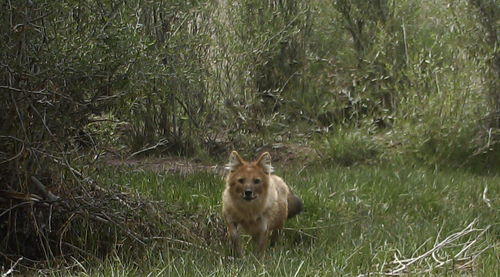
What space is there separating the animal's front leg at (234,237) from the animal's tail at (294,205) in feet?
2.43

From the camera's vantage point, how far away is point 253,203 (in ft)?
28.7

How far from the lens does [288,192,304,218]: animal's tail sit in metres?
9.19

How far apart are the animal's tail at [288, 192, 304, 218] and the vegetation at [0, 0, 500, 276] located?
0.19m

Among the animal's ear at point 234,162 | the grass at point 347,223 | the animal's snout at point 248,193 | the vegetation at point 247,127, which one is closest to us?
the grass at point 347,223

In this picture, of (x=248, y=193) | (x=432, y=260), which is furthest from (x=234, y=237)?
(x=432, y=260)

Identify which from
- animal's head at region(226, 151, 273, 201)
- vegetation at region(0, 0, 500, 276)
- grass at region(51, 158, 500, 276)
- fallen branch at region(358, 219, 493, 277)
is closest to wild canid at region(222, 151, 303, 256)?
animal's head at region(226, 151, 273, 201)

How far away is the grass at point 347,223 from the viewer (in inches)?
277

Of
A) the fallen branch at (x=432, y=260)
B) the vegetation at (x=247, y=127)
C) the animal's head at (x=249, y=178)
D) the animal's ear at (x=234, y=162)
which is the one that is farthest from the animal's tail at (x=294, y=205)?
the fallen branch at (x=432, y=260)

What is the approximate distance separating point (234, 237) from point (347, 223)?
1.34 m

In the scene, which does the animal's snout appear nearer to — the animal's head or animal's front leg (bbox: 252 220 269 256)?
the animal's head

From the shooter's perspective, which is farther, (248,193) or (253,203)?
(253,203)

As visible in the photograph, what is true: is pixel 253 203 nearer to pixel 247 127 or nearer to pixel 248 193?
pixel 248 193

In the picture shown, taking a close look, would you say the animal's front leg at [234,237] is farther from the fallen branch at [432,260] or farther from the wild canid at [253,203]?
the fallen branch at [432,260]

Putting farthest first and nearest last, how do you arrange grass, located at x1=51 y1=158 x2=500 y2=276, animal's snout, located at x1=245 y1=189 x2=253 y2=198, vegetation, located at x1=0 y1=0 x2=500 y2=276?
animal's snout, located at x1=245 y1=189 x2=253 y2=198, vegetation, located at x1=0 y1=0 x2=500 y2=276, grass, located at x1=51 y1=158 x2=500 y2=276
